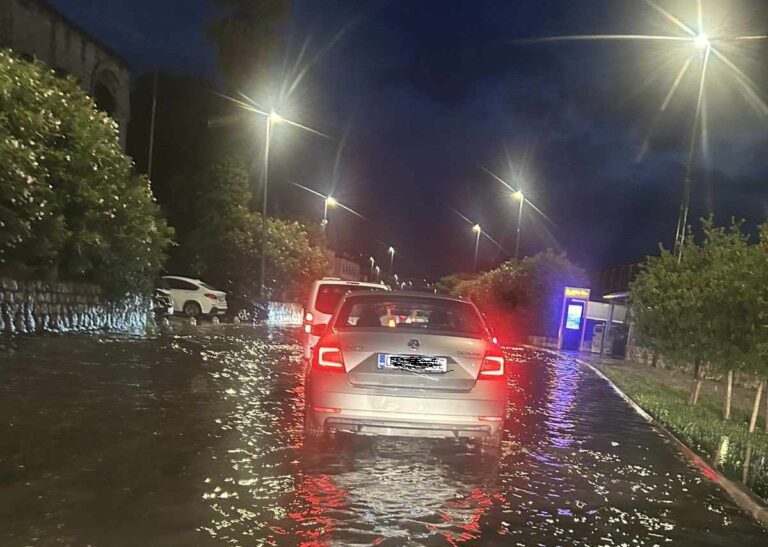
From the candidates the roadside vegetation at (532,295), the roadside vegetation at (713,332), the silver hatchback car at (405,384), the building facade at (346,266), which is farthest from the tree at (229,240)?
the building facade at (346,266)

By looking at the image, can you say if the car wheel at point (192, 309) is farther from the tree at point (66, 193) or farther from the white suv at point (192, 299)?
the tree at point (66, 193)

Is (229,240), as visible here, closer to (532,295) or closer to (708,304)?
(532,295)

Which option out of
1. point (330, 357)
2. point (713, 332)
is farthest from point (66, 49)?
point (330, 357)

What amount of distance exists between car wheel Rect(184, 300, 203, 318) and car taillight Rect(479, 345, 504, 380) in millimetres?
23928

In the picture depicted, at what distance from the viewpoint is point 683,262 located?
14.9 m

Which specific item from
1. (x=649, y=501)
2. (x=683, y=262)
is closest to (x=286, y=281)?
(x=683, y=262)

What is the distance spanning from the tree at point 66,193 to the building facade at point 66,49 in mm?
6624

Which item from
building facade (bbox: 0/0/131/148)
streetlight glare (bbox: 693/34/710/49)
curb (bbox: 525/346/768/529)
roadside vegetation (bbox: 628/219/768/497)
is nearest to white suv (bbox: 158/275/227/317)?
building facade (bbox: 0/0/131/148)

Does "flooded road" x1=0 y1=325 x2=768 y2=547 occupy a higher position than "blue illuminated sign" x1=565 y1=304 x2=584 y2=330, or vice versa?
"blue illuminated sign" x1=565 y1=304 x2=584 y2=330

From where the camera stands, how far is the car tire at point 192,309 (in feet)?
97.3

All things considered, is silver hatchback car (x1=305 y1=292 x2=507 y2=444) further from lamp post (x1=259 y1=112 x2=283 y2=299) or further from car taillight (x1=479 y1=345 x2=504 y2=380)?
lamp post (x1=259 y1=112 x2=283 y2=299)

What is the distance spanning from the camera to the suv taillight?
6.97m

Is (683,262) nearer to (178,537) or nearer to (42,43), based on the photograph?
(178,537)

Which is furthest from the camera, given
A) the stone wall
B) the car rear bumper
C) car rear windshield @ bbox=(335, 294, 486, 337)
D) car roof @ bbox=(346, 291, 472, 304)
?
the stone wall
